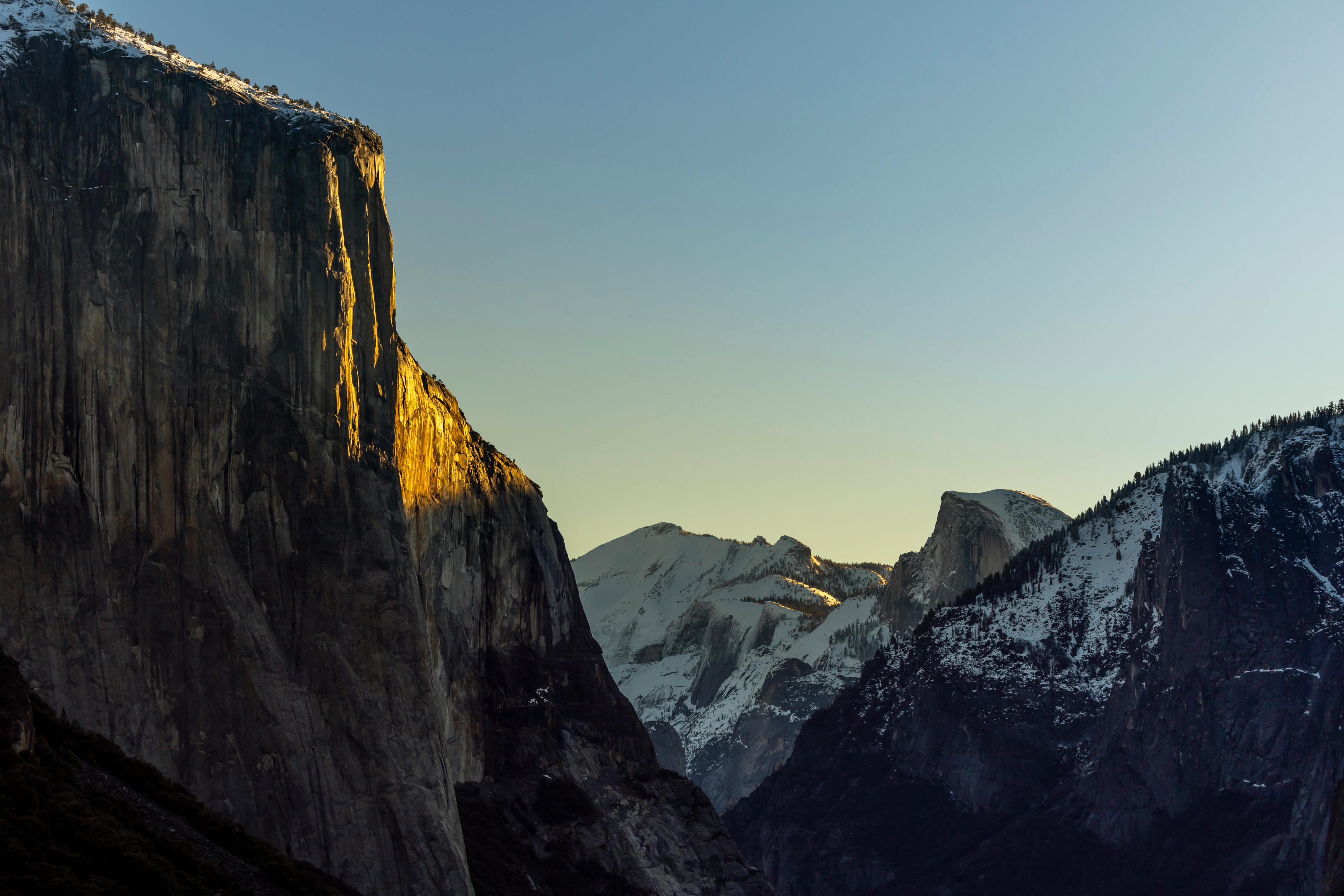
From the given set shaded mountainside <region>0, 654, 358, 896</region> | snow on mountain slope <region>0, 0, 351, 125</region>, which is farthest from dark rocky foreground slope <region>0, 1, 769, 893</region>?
shaded mountainside <region>0, 654, 358, 896</region>

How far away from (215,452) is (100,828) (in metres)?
47.4

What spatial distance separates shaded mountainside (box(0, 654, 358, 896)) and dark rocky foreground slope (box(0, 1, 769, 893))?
1899 centimetres

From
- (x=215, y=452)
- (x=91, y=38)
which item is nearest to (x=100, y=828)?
(x=215, y=452)

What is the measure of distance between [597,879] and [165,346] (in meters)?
70.6

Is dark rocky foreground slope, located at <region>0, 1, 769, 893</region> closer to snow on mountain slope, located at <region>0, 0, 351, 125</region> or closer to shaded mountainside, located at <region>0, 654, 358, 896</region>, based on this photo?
snow on mountain slope, located at <region>0, 0, 351, 125</region>

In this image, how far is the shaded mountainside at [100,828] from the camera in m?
67.1

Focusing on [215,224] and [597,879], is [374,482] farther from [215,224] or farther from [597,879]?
[597,879]

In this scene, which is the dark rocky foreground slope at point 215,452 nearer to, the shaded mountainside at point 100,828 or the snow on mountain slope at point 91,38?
the snow on mountain slope at point 91,38

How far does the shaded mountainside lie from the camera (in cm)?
6706

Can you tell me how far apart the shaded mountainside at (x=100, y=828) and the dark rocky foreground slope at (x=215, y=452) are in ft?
62.3

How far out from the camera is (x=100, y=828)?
70.8m

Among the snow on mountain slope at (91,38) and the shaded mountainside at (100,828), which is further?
the snow on mountain slope at (91,38)

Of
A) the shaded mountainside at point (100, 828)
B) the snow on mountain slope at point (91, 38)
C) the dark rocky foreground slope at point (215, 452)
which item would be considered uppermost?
the snow on mountain slope at point (91, 38)

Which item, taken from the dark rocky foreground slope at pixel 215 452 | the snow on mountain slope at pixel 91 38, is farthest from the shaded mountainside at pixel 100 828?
the snow on mountain slope at pixel 91 38
